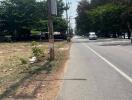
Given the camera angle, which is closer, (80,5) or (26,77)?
(26,77)

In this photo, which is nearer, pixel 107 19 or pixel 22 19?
pixel 22 19

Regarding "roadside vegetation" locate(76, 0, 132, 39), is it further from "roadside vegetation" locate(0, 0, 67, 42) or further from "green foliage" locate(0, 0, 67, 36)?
"green foliage" locate(0, 0, 67, 36)

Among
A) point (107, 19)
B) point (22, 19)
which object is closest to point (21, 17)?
point (22, 19)

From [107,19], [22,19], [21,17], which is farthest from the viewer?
[107,19]

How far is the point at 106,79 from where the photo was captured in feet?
50.8

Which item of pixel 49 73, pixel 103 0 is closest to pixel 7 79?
pixel 49 73

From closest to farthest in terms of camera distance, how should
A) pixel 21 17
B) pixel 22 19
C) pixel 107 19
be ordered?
pixel 21 17 < pixel 22 19 < pixel 107 19

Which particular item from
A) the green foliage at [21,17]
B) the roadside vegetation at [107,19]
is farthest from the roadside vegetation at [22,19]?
the roadside vegetation at [107,19]

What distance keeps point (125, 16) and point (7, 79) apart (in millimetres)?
67837

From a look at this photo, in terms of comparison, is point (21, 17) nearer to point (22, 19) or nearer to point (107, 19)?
point (22, 19)

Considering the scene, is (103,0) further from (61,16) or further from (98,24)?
(61,16)

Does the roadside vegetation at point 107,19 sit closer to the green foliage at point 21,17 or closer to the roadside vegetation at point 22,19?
the roadside vegetation at point 22,19

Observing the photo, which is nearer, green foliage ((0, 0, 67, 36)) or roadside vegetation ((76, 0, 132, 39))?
green foliage ((0, 0, 67, 36))

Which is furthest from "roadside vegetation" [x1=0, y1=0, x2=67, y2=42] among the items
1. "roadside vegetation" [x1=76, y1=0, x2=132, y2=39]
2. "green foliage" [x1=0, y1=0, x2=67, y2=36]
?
"roadside vegetation" [x1=76, y1=0, x2=132, y2=39]
